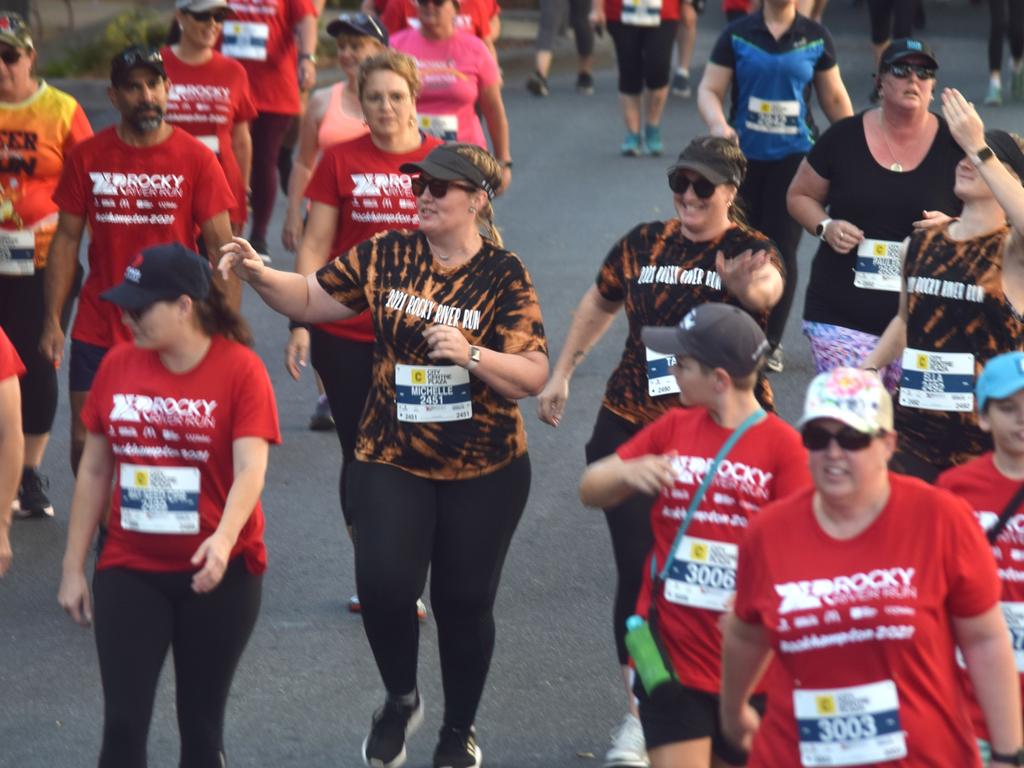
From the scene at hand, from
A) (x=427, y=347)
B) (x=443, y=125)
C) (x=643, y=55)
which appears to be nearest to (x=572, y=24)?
(x=643, y=55)

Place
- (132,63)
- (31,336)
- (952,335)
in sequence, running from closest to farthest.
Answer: (952,335) → (132,63) → (31,336)

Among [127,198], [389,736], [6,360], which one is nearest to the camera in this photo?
[6,360]

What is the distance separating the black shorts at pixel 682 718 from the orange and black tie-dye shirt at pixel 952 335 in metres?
1.59

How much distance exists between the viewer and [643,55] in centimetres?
1540

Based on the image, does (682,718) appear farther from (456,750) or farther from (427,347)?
(427,347)

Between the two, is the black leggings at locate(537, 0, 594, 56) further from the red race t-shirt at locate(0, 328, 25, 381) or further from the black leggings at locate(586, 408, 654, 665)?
the red race t-shirt at locate(0, 328, 25, 381)

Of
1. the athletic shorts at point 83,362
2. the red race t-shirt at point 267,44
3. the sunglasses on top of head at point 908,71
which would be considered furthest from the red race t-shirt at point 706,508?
the red race t-shirt at point 267,44

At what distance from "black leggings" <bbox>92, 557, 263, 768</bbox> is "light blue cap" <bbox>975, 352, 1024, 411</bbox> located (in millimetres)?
2023

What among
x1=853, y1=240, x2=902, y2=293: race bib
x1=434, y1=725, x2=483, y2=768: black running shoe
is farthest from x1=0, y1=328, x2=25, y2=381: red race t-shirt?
x1=853, y1=240, x2=902, y2=293: race bib

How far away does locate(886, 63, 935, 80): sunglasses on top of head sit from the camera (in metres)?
6.98

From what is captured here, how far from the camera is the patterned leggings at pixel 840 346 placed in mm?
7039

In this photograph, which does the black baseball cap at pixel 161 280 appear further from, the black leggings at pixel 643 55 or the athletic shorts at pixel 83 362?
the black leggings at pixel 643 55

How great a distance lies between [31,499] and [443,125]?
8.98 feet

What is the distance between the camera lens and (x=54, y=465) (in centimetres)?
922
